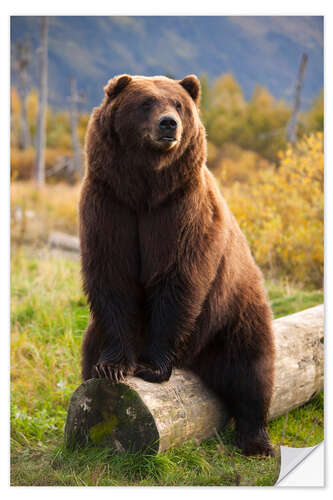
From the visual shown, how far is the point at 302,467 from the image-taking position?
4.07m

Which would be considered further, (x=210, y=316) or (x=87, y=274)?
(x=210, y=316)

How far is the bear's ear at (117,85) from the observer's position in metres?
3.52

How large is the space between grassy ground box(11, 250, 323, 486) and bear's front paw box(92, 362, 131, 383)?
456 millimetres

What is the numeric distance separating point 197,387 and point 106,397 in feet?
2.15

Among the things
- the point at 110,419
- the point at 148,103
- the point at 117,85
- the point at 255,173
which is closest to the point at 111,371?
the point at 110,419

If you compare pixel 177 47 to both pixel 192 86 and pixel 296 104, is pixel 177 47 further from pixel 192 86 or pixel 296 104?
pixel 192 86

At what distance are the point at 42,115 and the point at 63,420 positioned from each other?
135 inches

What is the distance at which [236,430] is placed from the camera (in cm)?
410

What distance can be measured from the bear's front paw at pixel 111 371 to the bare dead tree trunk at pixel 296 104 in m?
3.09

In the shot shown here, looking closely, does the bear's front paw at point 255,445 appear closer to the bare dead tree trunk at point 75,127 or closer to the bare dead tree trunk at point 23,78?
the bare dead tree trunk at point 75,127

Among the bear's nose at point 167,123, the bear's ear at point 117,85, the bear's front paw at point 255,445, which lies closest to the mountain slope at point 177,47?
the bear's ear at point 117,85

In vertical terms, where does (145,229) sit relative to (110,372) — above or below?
above

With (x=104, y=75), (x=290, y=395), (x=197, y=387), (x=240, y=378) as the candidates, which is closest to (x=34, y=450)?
(x=197, y=387)
